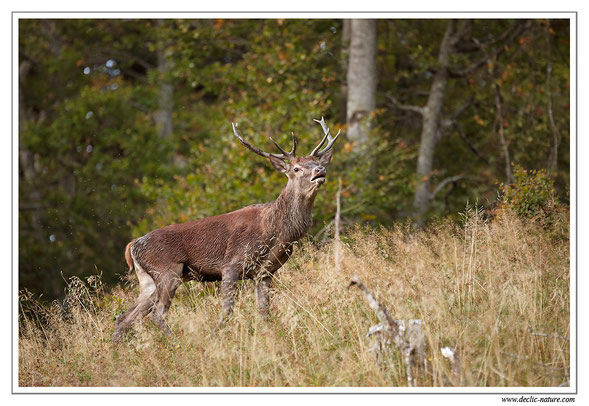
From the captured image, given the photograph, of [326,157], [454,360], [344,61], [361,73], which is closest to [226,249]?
[326,157]

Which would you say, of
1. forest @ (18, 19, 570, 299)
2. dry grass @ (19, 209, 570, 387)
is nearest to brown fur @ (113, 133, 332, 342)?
dry grass @ (19, 209, 570, 387)

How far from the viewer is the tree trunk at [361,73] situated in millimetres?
14984

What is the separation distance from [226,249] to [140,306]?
1.06 metres

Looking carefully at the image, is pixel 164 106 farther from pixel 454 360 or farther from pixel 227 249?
pixel 454 360

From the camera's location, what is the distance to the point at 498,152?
17109 millimetres

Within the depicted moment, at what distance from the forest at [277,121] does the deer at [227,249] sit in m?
2.45

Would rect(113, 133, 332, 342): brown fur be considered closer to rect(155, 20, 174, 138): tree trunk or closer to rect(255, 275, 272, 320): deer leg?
rect(255, 275, 272, 320): deer leg

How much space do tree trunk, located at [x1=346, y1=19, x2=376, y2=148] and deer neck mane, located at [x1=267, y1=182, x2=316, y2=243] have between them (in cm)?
764

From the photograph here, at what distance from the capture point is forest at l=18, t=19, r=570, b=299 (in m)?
14.2

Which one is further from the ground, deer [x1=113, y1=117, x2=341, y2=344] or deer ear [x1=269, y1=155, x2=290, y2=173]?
deer ear [x1=269, y1=155, x2=290, y2=173]
